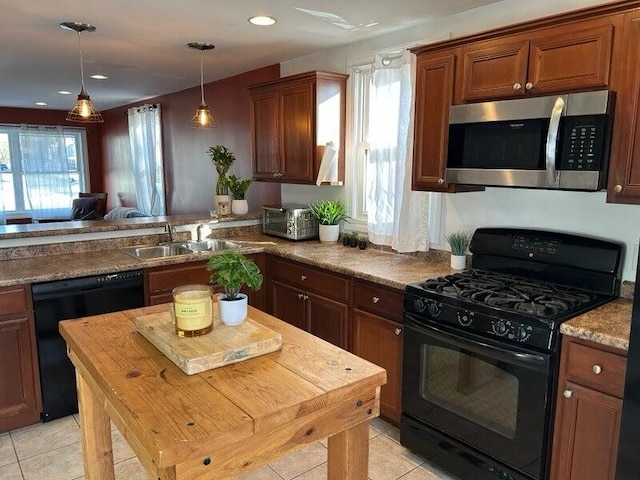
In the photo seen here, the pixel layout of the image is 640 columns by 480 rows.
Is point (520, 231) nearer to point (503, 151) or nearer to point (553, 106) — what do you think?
point (503, 151)

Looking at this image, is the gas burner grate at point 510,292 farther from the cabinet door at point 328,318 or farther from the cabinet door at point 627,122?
the cabinet door at point 328,318

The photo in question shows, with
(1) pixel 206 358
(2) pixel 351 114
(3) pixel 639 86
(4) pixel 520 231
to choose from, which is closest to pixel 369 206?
(2) pixel 351 114

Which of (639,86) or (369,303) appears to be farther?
(369,303)

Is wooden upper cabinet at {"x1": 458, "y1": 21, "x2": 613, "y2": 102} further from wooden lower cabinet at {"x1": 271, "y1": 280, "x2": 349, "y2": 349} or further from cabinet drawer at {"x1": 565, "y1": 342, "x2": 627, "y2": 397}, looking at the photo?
wooden lower cabinet at {"x1": 271, "y1": 280, "x2": 349, "y2": 349}

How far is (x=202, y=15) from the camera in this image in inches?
112

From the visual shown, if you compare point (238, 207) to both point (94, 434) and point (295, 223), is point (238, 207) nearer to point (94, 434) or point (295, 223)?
point (295, 223)

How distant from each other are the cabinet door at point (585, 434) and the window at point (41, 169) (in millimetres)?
8537

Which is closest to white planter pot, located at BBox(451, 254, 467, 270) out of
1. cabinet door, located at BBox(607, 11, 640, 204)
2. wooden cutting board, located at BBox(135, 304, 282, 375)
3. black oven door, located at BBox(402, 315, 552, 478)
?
black oven door, located at BBox(402, 315, 552, 478)

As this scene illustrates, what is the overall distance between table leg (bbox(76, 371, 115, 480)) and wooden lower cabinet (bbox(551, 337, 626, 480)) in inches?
69.7

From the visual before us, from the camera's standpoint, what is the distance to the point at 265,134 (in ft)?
→ 12.9

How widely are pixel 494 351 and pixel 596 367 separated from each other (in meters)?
0.38

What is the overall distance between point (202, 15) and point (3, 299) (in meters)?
1.93

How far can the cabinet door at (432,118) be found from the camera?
2531 millimetres

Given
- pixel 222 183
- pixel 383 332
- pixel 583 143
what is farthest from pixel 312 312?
pixel 583 143
